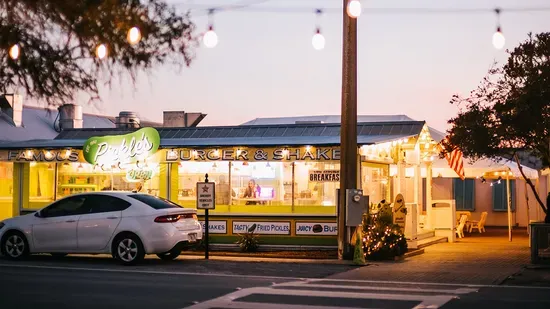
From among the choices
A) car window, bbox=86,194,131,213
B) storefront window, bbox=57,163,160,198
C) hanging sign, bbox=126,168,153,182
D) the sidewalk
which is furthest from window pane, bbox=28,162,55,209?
the sidewalk

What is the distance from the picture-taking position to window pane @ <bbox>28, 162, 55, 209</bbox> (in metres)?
25.9

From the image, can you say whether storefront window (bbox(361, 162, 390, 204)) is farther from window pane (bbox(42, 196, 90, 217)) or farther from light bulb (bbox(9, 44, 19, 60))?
light bulb (bbox(9, 44, 19, 60))

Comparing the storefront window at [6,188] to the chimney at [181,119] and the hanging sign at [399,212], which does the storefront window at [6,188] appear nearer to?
the chimney at [181,119]

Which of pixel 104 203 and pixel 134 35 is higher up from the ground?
pixel 134 35

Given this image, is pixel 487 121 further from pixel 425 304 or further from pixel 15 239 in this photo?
pixel 15 239

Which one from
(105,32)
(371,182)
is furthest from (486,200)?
(105,32)

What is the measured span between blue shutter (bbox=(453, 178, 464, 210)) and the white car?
1962cm

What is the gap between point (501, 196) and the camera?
119 ft

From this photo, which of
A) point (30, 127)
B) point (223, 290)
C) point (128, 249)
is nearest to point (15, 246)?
point (128, 249)

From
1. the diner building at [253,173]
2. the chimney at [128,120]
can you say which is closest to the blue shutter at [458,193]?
the diner building at [253,173]

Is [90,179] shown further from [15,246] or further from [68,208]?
[68,208]

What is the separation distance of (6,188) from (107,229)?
9187 mm

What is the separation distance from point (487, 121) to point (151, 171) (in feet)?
32.1

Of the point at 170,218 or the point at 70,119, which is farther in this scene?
the point at 70,119
